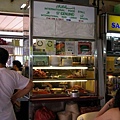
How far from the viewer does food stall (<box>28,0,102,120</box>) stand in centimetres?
449

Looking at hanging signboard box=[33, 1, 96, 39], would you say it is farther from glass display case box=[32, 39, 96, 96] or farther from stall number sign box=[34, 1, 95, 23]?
glass display case box=[32, 39, 96, 96]

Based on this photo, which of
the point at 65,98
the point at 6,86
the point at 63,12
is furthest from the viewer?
the point at 63,12

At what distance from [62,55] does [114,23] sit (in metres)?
1.37

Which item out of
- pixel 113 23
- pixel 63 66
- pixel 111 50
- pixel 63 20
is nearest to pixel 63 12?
pixel 63 20

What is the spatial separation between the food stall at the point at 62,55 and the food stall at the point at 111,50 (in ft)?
1.06

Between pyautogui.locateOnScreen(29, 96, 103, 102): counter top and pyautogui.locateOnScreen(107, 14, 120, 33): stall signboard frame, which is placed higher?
pyautogui.locateOnScreen(107, 14, 120, 33): stall signboard frame

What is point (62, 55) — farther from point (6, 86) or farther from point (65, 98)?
point (6, 86)

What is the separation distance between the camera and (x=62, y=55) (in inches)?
189

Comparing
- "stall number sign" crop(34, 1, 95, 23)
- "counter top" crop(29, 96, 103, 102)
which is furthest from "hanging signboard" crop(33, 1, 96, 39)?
"counter top" crop(29, 96, 103, 102)

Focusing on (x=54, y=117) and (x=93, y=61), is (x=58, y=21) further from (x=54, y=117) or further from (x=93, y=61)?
(x=54, y=117)

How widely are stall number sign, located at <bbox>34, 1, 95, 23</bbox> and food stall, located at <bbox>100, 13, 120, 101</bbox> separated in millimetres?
404

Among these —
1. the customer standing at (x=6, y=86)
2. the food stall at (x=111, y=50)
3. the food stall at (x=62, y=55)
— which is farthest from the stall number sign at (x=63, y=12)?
the customer standing at (x=6, y=86)

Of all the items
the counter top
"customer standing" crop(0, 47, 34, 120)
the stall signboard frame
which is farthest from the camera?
the stall signboard frame

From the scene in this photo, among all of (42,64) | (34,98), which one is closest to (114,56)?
(42,64)
